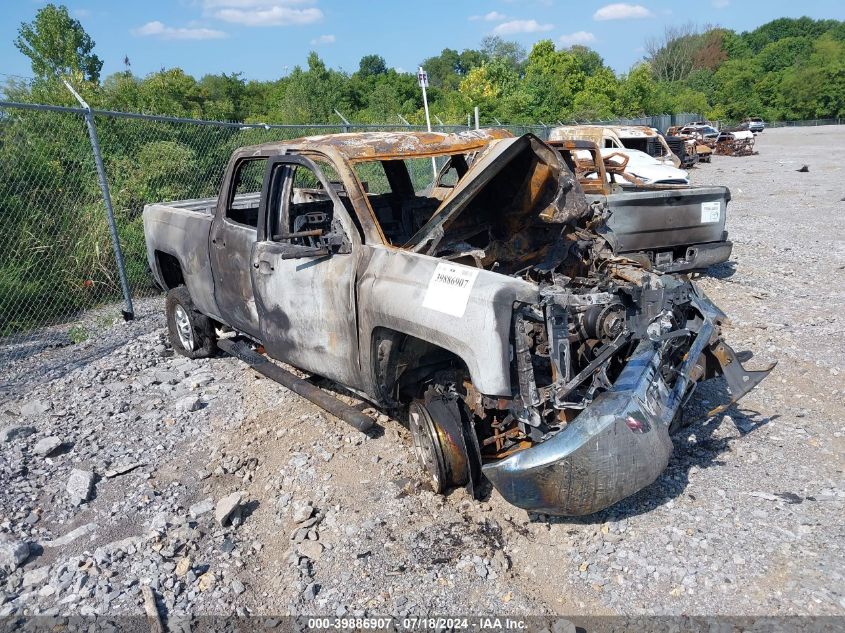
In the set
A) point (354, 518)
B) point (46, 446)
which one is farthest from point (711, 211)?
point (46, 446)

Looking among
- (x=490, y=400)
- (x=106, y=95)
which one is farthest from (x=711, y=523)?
(x=106, y=95)

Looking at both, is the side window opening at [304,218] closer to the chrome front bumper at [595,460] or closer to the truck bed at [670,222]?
the chrome front bumper at [595,460]

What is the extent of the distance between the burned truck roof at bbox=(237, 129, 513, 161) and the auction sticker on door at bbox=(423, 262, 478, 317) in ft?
3.81

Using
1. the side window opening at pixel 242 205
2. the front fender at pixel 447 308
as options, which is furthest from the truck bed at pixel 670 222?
the front fender at pixel 447 308

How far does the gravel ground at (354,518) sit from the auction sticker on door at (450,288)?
1194 millimetres

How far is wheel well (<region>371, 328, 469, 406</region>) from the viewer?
146 inches

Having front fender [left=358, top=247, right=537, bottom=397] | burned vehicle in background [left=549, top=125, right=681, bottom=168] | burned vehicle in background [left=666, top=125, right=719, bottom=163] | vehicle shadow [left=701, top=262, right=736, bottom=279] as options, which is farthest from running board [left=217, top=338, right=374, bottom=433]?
burned vehicle in background [left=666, top=125, right=719, bottom=163]

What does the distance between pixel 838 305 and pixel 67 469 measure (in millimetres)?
7232

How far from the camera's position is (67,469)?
4277mm

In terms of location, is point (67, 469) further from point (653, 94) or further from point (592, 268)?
point (653, 94)

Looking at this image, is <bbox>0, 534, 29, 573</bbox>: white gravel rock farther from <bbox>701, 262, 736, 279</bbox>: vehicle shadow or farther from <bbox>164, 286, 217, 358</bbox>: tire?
<bbox>701, 262, 736, 279</bbox>: vehicle shadow

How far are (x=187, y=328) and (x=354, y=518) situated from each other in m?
3.35

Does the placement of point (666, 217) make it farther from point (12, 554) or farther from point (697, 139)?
point (697, 139)

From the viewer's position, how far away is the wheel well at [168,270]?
640 centimetres
